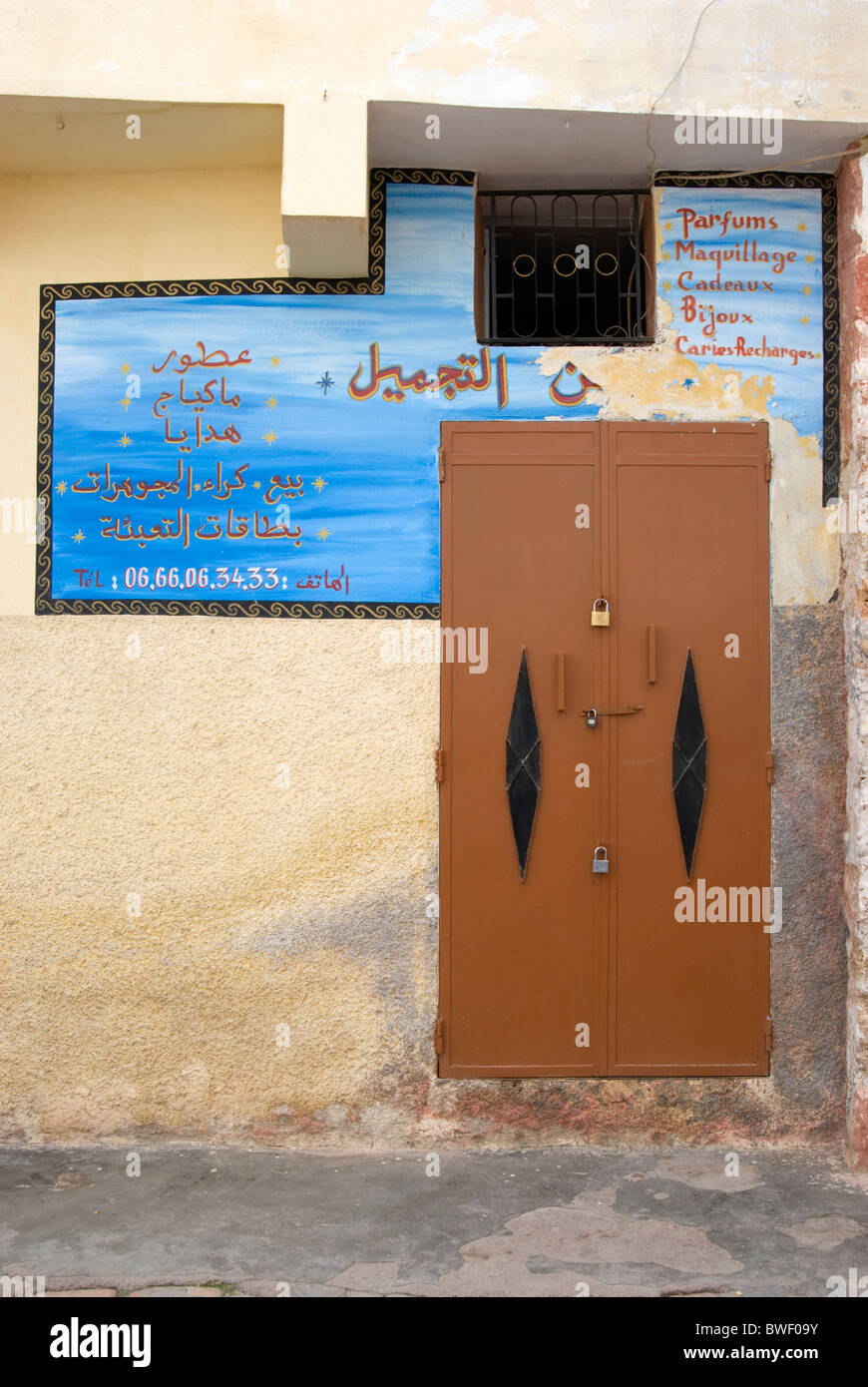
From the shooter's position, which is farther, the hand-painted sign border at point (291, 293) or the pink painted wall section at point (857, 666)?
the hand-painted sign border at point (291, 293)

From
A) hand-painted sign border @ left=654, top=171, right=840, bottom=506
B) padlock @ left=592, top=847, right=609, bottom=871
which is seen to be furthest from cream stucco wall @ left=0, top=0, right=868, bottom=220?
padlock @ left=592, top=847, right=609, bottom=871

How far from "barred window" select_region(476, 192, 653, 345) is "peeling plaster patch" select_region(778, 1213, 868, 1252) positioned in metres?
3.35

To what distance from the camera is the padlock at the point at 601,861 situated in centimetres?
447

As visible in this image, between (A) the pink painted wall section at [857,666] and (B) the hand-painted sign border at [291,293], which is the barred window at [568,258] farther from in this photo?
(A) the pink painted wall section at [857,666]

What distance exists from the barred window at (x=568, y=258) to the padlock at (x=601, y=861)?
2051 millimetres

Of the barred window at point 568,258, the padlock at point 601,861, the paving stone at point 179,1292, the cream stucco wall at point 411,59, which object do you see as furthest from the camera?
the barred window at point 568,258

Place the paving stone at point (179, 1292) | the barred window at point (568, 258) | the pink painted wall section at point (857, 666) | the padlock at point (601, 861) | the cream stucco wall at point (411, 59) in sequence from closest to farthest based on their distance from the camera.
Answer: the paving stone at point (179, 1292), the cream stucco wall at point (411, 59), the pink painted wall section at point (857, 666), the padlock at point (601, 861), the barred window at point (568, 258)

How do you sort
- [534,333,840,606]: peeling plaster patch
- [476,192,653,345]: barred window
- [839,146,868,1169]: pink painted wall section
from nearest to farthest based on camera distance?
[839,146,868,1169]: pink painted wall section
[534,333,840,606]: peeling plaster patch
[476,192,653,345]: barred window

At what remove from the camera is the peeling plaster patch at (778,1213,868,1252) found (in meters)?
3.72

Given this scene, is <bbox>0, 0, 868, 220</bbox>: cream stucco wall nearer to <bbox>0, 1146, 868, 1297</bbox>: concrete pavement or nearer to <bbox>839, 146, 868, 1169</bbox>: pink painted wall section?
<bbox>839, 146, 868, 1169</bbox>: pink painted wall section

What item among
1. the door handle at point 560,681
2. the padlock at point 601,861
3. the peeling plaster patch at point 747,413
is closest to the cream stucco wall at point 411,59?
the peeling plaster patch at point 747,413

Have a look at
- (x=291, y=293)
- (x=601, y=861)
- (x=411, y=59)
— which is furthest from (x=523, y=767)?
(x=411, y=59)

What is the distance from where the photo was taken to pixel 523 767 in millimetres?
4535

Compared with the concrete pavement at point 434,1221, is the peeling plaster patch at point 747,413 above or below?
above
